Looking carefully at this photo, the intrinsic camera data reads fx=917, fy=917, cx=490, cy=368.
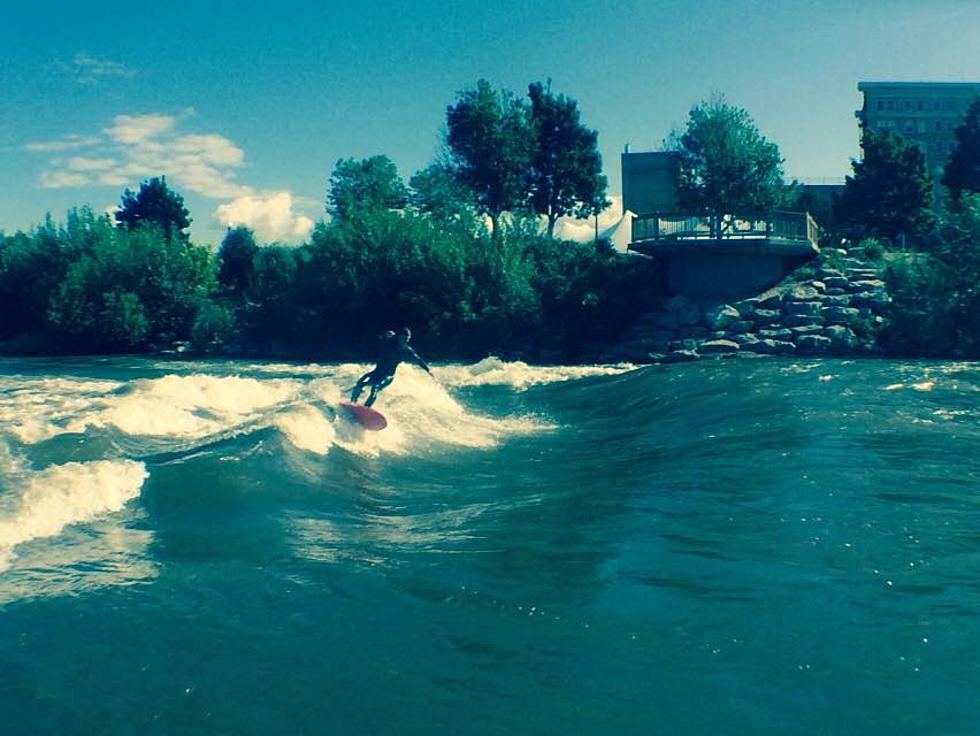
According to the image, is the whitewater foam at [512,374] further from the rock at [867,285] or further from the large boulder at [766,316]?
the rock at [867,285]

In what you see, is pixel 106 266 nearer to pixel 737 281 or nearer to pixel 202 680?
pixel 737 281

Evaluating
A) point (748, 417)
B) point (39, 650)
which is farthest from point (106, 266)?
point (39, 650)

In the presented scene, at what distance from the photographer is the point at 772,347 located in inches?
1407

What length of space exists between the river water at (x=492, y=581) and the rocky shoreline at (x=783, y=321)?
67.2ft

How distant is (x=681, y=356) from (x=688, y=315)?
2539 mm

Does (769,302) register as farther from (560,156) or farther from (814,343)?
(560,156)

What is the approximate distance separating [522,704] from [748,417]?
11.7m

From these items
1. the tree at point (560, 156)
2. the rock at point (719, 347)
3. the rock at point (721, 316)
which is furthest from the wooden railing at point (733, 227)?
the tree at point (560, 156)

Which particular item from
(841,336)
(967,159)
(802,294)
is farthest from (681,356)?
(967,159)

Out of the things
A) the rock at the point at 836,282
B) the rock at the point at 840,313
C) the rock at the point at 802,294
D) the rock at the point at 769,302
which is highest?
the rock at the point at 836,282

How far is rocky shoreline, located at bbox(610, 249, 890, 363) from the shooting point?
35469 mm

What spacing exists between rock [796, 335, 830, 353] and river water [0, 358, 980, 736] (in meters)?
20.4

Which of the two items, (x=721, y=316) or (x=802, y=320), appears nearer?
(x=802, y=320)

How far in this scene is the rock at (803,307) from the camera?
1444 inches
